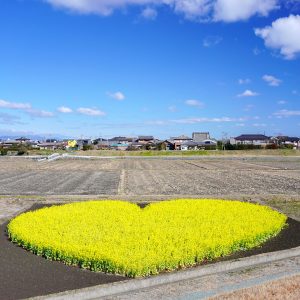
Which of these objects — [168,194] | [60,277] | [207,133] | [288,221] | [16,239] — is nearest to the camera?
[60,277]

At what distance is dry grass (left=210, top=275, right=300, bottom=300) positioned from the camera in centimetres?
605

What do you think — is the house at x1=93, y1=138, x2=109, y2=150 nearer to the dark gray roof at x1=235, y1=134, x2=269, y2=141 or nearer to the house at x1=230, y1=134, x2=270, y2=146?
the house at x1=230, y1=134, x2=270, y2=146

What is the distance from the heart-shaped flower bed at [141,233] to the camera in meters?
7.57

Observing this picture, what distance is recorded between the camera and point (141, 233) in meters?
9.53

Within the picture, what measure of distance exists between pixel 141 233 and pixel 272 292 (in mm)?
3944

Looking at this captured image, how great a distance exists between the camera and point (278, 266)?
7.75 m

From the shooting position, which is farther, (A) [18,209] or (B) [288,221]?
(A) [18,209]

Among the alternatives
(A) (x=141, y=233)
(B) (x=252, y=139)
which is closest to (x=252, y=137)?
(B) (x=252, y=139)

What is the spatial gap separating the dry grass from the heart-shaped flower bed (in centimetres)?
158

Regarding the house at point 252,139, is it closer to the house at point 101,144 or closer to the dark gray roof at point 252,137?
the dark gray roof at point 252,137

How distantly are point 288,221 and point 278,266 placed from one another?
4.53m

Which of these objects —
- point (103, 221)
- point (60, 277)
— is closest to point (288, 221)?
point (103, 221)

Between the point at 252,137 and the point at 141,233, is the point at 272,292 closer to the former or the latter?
the point at 141,233

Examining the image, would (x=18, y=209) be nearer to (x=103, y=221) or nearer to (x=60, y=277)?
(x=103, y=221)
